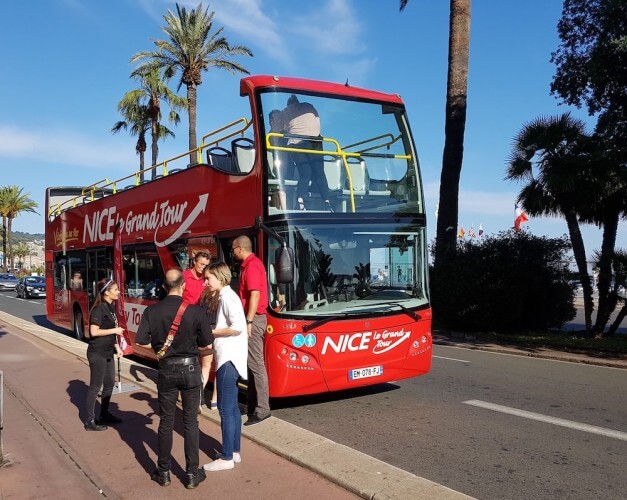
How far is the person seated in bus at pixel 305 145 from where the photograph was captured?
6.89 meters

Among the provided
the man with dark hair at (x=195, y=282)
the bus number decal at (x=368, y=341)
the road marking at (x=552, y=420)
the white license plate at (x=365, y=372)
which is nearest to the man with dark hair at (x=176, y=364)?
the bus number decal at (x=368, y=341)

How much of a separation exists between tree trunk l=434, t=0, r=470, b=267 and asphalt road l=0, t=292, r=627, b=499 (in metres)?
8.17

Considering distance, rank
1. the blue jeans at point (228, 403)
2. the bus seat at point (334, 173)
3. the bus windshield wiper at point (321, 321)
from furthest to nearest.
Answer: the bus seat at point (334, 173) < the bus windshield wiper at point (321, 321) < the blue jeans at point (228, 403)

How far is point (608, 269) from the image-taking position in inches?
536

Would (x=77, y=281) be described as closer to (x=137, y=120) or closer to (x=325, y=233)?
(x=325, y=233)

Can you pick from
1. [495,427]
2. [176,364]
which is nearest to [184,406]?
[176,364]

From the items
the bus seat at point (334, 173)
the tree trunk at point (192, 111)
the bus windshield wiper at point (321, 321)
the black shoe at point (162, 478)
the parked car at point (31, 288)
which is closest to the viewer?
the black shoe at point (162, 478)

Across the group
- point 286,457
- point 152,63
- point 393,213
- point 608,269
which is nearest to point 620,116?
point 608,269

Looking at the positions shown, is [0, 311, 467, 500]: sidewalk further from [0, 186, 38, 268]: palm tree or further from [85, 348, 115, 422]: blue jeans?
[0, 186, 38, 268]: palm tree

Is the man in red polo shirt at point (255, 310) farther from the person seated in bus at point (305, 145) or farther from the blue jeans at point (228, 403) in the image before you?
the blue jeans at point (228, 403)

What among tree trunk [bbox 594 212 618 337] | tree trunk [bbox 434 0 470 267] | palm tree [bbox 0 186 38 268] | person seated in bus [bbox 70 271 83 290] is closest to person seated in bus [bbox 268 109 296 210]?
person seated in bus [bbox 70 271 83 290]

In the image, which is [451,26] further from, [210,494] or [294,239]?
[210,494]

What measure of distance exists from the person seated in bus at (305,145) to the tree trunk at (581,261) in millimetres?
10903

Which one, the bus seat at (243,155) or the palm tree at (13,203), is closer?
the bus seat at (243,155)
